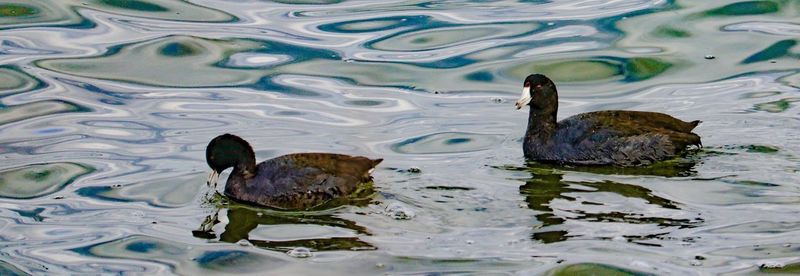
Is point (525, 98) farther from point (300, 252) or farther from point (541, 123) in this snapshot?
point (300, 252)

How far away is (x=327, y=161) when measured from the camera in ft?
34.6

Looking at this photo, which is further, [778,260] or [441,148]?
[441,148]

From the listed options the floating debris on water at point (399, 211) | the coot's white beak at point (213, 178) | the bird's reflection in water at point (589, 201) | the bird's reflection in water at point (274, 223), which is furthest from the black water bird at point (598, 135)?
the coot's white beak at point (213, 178)

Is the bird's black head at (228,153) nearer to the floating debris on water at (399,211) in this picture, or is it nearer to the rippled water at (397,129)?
the rippled water at (397,129)

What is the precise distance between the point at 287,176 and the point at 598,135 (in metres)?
2.43

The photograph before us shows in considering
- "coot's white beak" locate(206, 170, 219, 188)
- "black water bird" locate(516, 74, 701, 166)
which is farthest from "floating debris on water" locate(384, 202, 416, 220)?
"black water bird" locate(516, 74, 701, 166)

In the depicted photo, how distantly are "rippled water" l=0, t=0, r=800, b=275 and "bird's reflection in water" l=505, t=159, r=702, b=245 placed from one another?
0.08 ft

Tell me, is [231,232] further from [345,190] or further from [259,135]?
[259,135]

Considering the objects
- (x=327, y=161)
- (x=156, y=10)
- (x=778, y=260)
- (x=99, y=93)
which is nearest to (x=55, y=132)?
(x=99, y=93)

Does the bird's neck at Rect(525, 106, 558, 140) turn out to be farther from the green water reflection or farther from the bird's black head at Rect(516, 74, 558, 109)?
the green water reflection

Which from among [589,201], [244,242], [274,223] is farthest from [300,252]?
[589,201]

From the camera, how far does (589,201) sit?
33.2 feet

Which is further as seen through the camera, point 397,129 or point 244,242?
point 397,129

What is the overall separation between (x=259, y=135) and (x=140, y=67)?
2724 mm
